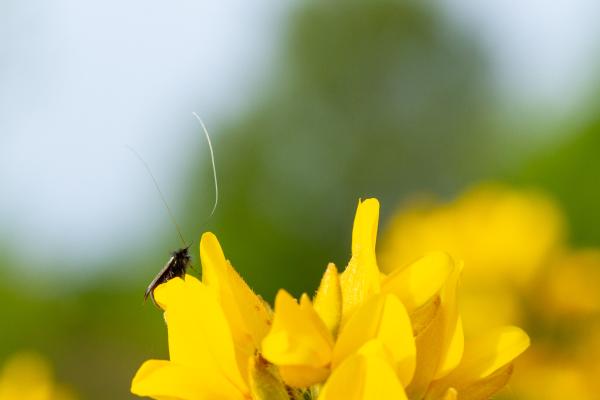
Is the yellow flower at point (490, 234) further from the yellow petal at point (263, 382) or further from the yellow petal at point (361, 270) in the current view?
the yellow petal at point (263, 382)

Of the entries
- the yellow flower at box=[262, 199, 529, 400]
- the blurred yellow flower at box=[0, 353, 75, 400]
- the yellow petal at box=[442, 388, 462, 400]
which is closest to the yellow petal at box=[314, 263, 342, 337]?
the yellow flower at box=[262, 199, 529, 400]

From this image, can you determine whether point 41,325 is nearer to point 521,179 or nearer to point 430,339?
point 521,179

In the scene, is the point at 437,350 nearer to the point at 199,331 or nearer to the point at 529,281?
the point at 199,331

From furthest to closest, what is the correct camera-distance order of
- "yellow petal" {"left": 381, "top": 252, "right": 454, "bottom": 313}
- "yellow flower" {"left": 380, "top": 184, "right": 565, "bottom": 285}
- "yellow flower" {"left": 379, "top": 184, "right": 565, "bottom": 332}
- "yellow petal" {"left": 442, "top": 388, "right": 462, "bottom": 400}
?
"yellow flower" {"left": 380, "top": 184, "right": 565, "bottom": 285}, "yellow flower" {"left": 379, "top": 184, "right": 565, "bottom": 332}, "yellow petal" {"left": 381, "top": 252, "right": 454, "bottom": 313}, "yellow petal" {"left": 442, "top": 388, "right": 462, "bottom": 400}

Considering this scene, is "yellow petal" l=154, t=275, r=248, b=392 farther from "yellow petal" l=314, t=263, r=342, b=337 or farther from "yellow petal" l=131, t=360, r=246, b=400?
"yellow petal" l=314, t=263, r=342, b=337

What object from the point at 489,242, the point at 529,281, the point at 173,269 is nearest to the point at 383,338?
the point at 173,269

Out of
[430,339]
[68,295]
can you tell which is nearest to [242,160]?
[68,295]

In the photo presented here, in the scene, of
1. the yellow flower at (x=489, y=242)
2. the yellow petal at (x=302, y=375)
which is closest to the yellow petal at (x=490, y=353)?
the yellow petal at (x=302, y=375)
